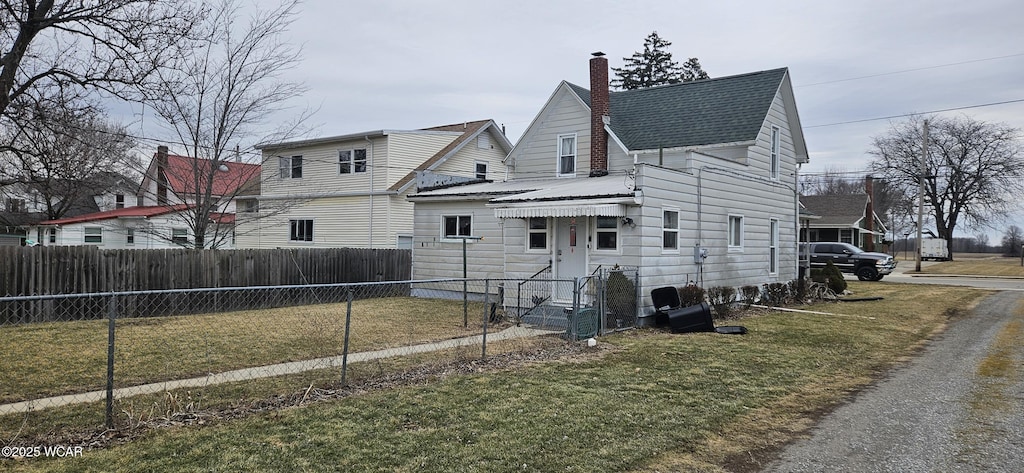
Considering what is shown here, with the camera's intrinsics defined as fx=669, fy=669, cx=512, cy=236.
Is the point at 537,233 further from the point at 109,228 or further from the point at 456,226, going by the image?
the point at 109,228

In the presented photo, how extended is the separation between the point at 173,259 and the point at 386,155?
10829mm

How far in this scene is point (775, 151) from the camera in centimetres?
1994

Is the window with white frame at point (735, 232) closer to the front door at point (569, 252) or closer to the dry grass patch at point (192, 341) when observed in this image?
the front door at point (569, 252)

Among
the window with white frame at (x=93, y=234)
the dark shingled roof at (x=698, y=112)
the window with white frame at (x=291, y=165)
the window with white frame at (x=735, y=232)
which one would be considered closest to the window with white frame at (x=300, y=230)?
the window with white frame at (x=291, y=165)

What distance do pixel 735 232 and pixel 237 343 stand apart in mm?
12686

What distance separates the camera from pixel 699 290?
14.6 m

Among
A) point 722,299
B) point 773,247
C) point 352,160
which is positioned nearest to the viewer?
point 722,299

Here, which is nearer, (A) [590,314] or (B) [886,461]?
(B) [886,461]

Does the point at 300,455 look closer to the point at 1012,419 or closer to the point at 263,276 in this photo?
the point at 1012,419

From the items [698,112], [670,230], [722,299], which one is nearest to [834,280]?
[698,112]

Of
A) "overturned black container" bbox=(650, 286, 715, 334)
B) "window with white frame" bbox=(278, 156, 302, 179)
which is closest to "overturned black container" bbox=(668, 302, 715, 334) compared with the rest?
"overturned black container" bbox=(650, 286, 715, 334)

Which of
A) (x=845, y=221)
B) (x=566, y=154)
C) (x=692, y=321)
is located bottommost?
(x=692, y=321)

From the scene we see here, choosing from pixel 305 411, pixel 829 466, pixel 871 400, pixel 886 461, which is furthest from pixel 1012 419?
pixel 305 411

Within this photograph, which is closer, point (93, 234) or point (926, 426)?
point (926, 426)
